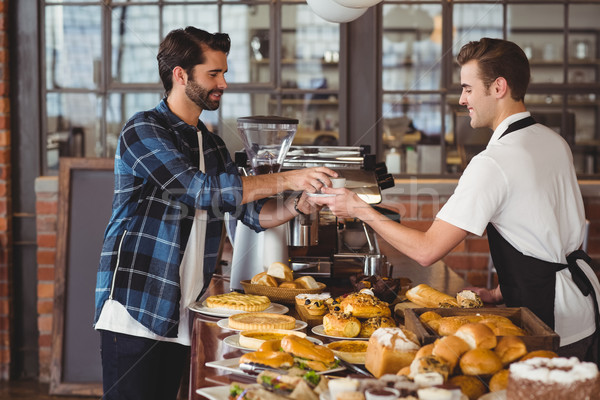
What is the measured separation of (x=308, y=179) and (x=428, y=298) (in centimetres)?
51

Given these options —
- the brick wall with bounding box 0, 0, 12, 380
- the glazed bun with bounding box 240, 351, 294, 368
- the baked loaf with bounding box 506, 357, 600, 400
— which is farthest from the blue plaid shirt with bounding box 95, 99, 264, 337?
the brick wall with bounding box 0, 0, 12, 380

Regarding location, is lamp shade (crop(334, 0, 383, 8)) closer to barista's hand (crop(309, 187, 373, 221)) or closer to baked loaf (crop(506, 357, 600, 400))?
barista's hand (crop(309, 187, 373, 221))

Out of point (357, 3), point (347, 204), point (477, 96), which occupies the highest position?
point (357, 3)

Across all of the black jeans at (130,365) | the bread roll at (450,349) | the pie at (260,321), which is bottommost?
the black jeans at (130,365)

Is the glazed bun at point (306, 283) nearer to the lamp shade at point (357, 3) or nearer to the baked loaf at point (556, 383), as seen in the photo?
the lamp shade at point (357, 3)

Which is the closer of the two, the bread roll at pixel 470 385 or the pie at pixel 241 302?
the bread roll at pixel 470 385

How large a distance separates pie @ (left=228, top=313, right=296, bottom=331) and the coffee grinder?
54cm

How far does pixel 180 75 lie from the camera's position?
89.0 inches

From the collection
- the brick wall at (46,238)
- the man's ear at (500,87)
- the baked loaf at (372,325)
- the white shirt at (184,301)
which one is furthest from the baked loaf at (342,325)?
the brick wall at (46,238)

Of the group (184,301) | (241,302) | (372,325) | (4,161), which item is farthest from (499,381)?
(4,161)

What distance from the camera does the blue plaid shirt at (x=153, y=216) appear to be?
6.83 ft

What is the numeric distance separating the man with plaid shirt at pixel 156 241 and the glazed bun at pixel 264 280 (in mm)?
→ 169

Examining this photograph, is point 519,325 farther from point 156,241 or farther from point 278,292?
point 156,241

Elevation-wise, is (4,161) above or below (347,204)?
above
